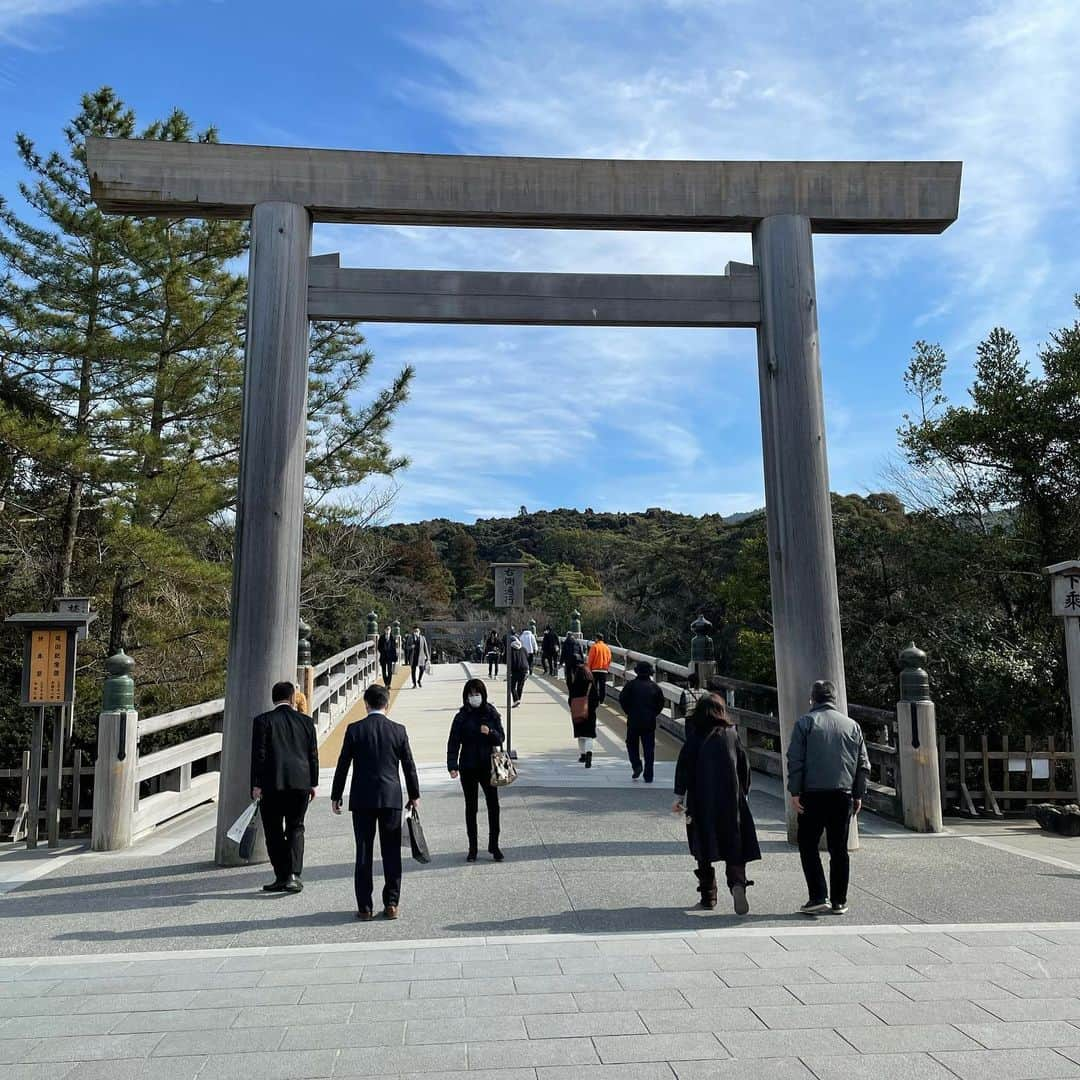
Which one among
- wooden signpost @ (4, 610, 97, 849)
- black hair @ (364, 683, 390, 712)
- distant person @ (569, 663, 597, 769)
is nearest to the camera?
black hair @ (364, 683, 390, 712)

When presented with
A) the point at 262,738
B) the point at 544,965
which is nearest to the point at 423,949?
the point at 544,965

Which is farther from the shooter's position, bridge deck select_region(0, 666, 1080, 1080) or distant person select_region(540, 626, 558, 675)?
distant person select_region(540, 626, 558, 675)

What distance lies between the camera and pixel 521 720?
17688 mm

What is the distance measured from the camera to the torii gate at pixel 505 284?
773cm

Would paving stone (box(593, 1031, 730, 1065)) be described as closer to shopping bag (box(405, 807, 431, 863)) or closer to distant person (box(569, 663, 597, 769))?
shopping bag (box(405, 807, 431, 863))

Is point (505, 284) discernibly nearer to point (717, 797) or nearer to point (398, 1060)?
point (717, 797)

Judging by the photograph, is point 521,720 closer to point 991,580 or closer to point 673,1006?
point 991,580

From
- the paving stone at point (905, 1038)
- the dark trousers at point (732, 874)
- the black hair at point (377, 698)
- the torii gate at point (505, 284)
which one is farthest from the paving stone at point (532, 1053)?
the torii gate at point (505, 284)

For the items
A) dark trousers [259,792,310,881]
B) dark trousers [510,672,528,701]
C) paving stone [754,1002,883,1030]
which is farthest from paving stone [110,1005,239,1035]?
dark trousers [510,672,528,701]

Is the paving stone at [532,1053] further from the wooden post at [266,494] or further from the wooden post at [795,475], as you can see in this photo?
the wooden post at [795,475]

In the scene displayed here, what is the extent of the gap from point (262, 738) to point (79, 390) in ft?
36.3

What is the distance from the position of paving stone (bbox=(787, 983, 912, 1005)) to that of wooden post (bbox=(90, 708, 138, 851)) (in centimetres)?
612

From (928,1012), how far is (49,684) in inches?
311

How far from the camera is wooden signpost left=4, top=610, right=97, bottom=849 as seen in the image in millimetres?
8555
